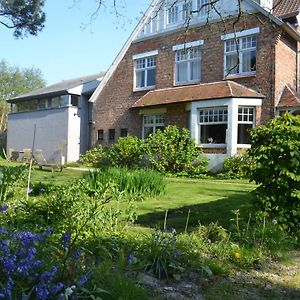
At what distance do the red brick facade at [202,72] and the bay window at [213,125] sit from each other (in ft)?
4.44

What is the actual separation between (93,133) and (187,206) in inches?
755

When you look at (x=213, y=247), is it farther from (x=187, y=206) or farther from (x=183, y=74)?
(x=183, y=74)

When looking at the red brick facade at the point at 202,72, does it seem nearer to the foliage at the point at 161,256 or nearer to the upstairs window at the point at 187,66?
the upstairs window at the point at 187,66

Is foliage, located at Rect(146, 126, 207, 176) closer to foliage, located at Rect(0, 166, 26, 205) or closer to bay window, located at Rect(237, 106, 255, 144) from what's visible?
bay window, located at Rect(237, 106, 255, 144)

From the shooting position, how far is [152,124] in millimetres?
23547

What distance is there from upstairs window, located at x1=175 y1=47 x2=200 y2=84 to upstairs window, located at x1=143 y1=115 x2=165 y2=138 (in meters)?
2.26

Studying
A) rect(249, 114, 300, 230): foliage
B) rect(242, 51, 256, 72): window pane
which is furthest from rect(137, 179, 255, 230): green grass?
rect(242, 51, 256, 72): window pane

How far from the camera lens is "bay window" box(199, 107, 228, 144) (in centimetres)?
1991

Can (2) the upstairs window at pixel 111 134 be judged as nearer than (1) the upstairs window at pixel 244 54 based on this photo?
No

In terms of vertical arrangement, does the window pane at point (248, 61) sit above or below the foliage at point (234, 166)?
above

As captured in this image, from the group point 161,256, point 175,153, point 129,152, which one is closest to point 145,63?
point 129,152

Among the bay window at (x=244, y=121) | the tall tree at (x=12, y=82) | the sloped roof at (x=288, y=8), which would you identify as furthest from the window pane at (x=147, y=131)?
the tall tree at (x=12, y=82)

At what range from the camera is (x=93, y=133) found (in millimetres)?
27344

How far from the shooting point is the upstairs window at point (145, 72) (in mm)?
24203
